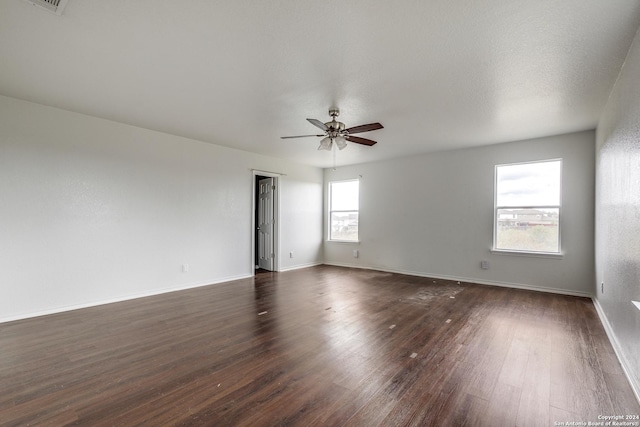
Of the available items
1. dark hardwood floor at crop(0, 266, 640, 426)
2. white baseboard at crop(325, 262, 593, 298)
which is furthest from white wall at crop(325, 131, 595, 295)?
dark hardwood floor at crop(0, 266, 640, 426)

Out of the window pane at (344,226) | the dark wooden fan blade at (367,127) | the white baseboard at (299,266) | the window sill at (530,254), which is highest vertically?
the dark wooden fan blade at (367,127)

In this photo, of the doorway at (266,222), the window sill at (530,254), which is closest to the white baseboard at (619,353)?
the window sill at (530,254)

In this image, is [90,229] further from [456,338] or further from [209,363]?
[456,338]

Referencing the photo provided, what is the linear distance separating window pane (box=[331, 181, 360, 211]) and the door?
1.83 m

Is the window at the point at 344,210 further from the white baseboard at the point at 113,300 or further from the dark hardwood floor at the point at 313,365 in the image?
the dark hardwood floor at the point at 313,365

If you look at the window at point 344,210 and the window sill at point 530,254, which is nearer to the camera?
the window sill at point 530,254

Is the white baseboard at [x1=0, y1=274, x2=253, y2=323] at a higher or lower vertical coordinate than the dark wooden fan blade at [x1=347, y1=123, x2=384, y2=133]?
lower

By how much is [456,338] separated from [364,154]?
4.05 m

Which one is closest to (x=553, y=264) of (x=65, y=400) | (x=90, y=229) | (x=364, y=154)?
(x=364, y=154)

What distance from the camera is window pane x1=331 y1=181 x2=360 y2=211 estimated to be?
7312 mm

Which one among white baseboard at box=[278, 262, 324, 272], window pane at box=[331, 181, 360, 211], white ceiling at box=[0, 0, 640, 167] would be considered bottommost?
white baseboard at box=[278, 262, 324, 272]

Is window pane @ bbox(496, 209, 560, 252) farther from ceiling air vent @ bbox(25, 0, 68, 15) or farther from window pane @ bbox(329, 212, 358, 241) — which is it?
ceiling air vent @ bbox(25, 0, 68, 15)

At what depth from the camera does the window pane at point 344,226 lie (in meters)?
7.29

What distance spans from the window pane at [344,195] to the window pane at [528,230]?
322cm
